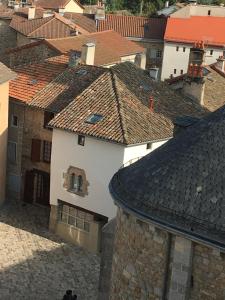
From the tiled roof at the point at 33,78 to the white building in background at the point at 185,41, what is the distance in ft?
105

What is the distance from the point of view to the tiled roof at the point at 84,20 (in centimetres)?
7106

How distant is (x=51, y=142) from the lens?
33.6 metres

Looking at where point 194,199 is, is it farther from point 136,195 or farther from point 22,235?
point 22,235

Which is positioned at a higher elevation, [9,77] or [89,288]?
[9,77]

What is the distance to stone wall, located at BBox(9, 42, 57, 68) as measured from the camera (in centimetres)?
4606

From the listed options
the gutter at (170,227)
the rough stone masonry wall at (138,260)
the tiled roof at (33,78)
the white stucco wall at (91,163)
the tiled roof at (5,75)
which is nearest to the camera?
the gutter at (170,227)

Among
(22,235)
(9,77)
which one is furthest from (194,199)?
(9,77)

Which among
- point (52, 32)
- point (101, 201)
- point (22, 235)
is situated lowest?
point (22, 235)

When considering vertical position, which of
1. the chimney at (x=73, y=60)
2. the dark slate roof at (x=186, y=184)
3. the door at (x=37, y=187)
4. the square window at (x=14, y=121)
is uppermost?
the dark slate roof at (x=186, y=184)

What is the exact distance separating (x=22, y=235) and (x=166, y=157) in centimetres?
1718

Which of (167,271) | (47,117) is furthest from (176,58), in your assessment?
(167,271)

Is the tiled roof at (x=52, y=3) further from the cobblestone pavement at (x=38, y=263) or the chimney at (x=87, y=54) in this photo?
the cobblestone pavement at (x=38, y=263)

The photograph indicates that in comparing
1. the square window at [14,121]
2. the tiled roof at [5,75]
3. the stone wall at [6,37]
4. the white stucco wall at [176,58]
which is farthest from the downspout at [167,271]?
the white stucco wall at [176,58]

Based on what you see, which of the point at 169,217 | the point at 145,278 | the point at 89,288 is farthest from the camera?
the point at 89,288
